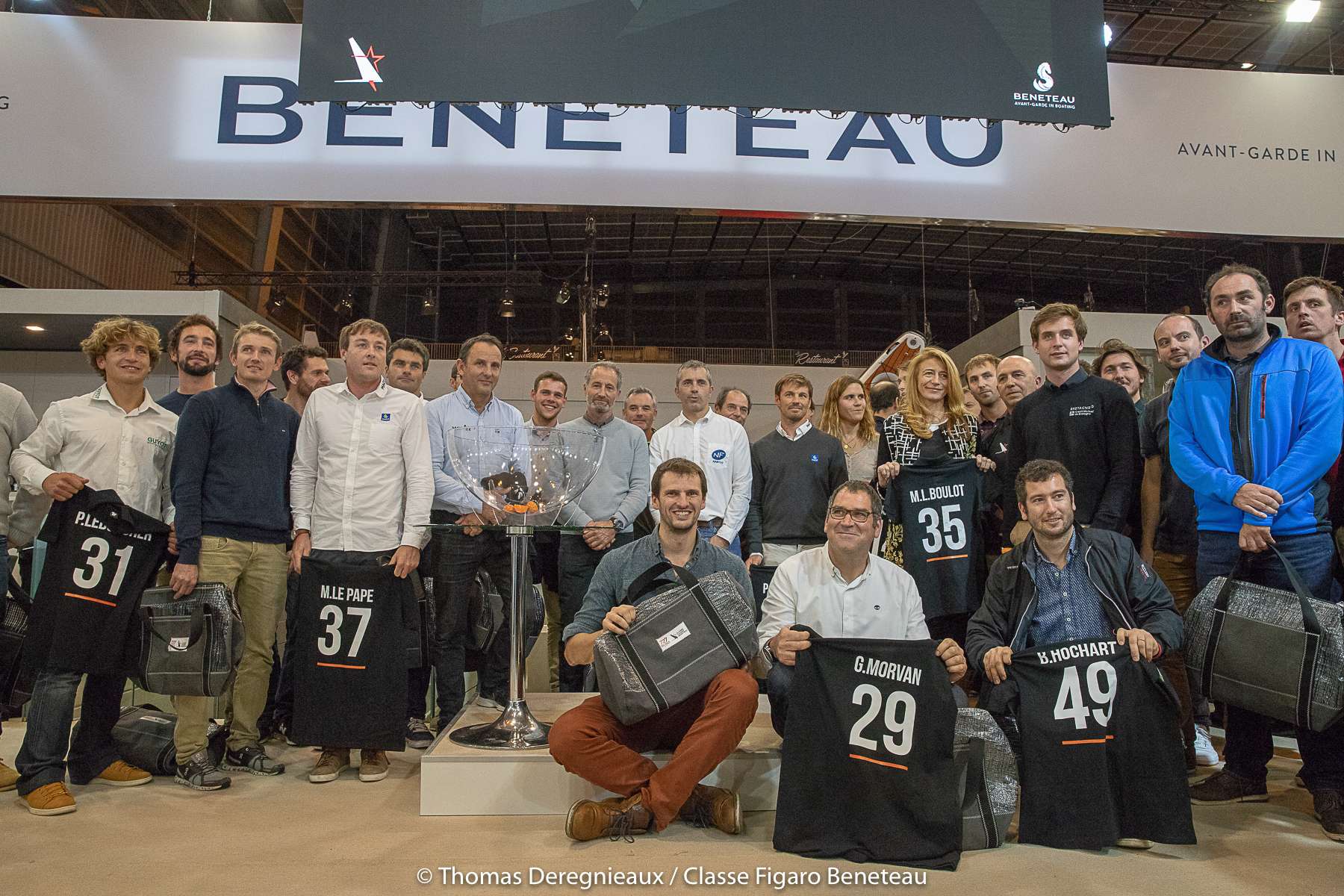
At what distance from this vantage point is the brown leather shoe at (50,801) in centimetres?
280

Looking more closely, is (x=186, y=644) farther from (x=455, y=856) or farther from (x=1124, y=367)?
(x=1124, y=367)

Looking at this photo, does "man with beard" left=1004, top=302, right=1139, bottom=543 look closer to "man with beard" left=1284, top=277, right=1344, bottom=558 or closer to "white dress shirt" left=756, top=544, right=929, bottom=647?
"man with beard" left=1284, top=277, right=1344, bottom=558

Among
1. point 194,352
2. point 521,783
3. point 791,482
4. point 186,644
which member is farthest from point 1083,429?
point 194,352

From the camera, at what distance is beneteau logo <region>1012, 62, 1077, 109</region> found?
428 cm

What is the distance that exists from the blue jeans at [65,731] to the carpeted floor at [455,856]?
0.14 meters

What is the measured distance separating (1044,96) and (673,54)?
6.05ft

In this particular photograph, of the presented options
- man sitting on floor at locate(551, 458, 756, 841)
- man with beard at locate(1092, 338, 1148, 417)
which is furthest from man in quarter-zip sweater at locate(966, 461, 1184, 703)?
man with beard at locate(1092, 338, 1148, 417)

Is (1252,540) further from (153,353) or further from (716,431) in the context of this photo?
(153,353)

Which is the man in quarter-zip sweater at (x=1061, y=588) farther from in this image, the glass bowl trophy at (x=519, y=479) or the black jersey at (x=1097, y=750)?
the glass bowl trophy at (x=519, y=479)

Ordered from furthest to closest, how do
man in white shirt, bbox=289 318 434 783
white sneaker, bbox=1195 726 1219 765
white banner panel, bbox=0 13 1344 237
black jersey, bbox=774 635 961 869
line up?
1. white banner panel, bbox=0 13 1344 237
2. white sneaker, bbox=1195 726 1219 765
3. man in white shirt, bbox=289 318 434 783
4. black jersey, bbox=774 635 961 869

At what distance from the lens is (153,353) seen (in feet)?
11.2

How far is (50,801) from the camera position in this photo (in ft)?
Answer: 9.23

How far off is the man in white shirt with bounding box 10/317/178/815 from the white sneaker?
13.3 feet

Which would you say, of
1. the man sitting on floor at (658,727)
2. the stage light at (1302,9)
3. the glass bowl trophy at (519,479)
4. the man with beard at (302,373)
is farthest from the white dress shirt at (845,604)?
the stage light at (1302,9)
